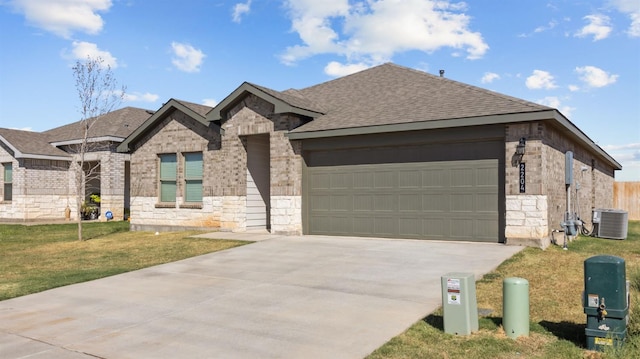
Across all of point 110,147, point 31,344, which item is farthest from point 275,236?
point 110,147

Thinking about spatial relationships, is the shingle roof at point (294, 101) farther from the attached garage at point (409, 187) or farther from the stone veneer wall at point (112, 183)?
the stone veneer wall at point (112, 183)

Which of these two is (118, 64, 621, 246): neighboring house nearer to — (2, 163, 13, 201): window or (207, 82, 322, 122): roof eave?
(207, 82, 322, 122): roof eave

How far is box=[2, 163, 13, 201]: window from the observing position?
27.1 m

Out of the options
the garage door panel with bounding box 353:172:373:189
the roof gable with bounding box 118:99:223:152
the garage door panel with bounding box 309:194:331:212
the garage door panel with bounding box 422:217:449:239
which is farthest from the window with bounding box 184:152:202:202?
the garage door panel with bounding box 422:217:449:239

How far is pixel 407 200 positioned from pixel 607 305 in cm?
931

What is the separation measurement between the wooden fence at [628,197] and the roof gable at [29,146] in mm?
31516

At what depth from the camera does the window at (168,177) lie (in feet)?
65.6

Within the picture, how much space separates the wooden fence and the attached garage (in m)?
20.5

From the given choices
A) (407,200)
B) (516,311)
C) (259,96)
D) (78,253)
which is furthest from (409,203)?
(78,253)

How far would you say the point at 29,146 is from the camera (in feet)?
86.8

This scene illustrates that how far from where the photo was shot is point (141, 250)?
47.3ft

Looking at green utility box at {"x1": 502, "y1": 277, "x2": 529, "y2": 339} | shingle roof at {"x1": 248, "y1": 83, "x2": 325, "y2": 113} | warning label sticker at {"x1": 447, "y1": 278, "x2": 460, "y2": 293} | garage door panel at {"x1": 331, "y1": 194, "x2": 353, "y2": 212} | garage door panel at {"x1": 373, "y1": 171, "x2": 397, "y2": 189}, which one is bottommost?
green utility box at {"x1": 502, "y1": 277, "x2": 529, "y2": 339}

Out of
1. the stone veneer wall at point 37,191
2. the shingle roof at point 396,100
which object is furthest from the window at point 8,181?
the shingle roof at point 396,100

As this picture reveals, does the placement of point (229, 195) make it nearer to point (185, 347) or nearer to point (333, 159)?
point (333, 159)
